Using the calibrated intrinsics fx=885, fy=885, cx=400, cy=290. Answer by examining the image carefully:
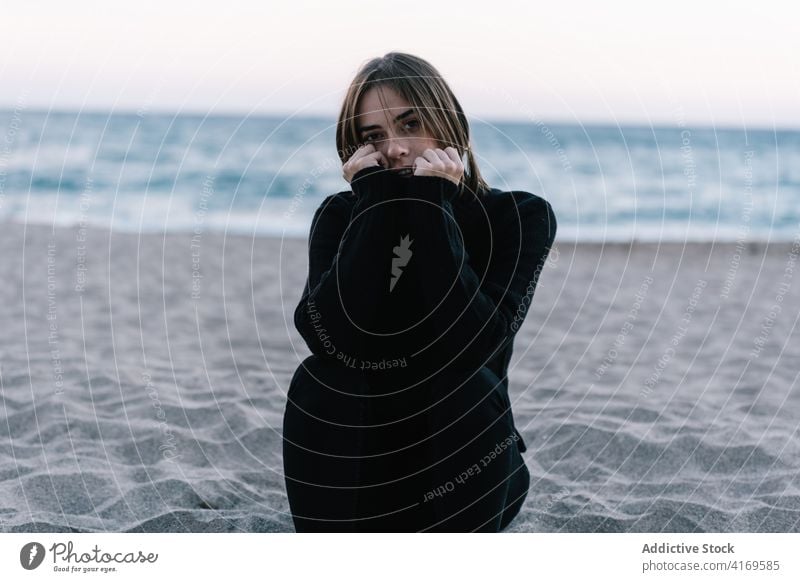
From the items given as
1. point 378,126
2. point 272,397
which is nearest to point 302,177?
point 272,397

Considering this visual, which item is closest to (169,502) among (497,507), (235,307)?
(497,507)

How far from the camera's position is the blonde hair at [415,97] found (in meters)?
1.96

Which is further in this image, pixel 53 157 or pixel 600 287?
pixel 53 157

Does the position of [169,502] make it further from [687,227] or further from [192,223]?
[687,227]

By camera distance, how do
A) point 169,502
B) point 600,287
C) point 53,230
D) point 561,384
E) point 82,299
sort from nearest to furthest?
point 169,502 → point 561,384 → point 82,299 → point 600,287 → point 53,230

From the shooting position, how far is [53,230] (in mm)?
7863

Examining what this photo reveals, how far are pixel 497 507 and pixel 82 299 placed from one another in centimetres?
407

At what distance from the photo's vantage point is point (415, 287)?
79.5 inches

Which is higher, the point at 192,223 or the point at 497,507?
the point at 497,507

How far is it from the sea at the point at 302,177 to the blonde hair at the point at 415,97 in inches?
194
